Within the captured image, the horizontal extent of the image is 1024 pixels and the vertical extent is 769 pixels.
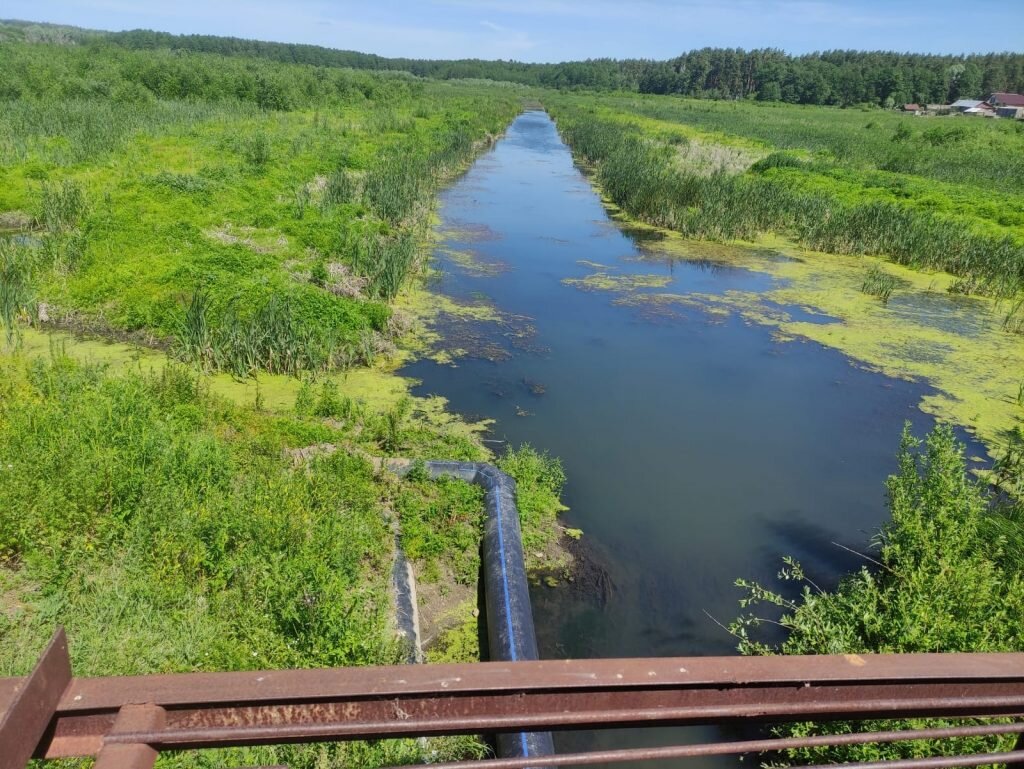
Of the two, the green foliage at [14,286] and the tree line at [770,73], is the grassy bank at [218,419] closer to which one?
the green foliage at [14,286]

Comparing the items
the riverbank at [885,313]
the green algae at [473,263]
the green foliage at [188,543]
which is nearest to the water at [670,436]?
the green algae at [473,263]

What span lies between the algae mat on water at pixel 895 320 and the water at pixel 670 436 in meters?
0.48

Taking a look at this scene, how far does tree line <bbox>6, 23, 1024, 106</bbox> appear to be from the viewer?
78.5 meters

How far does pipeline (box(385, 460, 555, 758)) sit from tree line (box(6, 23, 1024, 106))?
79.1 metres

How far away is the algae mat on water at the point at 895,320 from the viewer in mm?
9258

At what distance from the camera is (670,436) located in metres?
8.02

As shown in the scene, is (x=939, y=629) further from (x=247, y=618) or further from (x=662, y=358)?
(x=662, y=358)

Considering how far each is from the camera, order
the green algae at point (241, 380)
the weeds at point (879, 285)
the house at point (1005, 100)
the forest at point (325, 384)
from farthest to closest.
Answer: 1. the house at point (1005, 100)
2. the weeds at point (879, 285)
3. the green algae at point (241, 380)
4. the forest at point (325, 384)

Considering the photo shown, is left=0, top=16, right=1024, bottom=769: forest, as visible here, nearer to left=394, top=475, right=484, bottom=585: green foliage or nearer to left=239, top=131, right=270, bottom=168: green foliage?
left=394, top=475, right=484, bottom=585: green foliage

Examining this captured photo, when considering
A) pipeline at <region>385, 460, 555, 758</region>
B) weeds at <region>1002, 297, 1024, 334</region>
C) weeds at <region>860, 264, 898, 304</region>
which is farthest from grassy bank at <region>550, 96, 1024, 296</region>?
pipeline at <region>385, 460, 555, 758</region>

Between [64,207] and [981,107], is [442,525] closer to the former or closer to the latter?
[64,207]

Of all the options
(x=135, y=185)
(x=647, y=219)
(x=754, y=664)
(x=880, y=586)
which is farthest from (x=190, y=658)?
(x=647, y=219)

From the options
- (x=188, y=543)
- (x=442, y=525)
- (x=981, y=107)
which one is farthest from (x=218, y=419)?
(x=981, y=107)

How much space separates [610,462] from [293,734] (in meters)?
6.32
